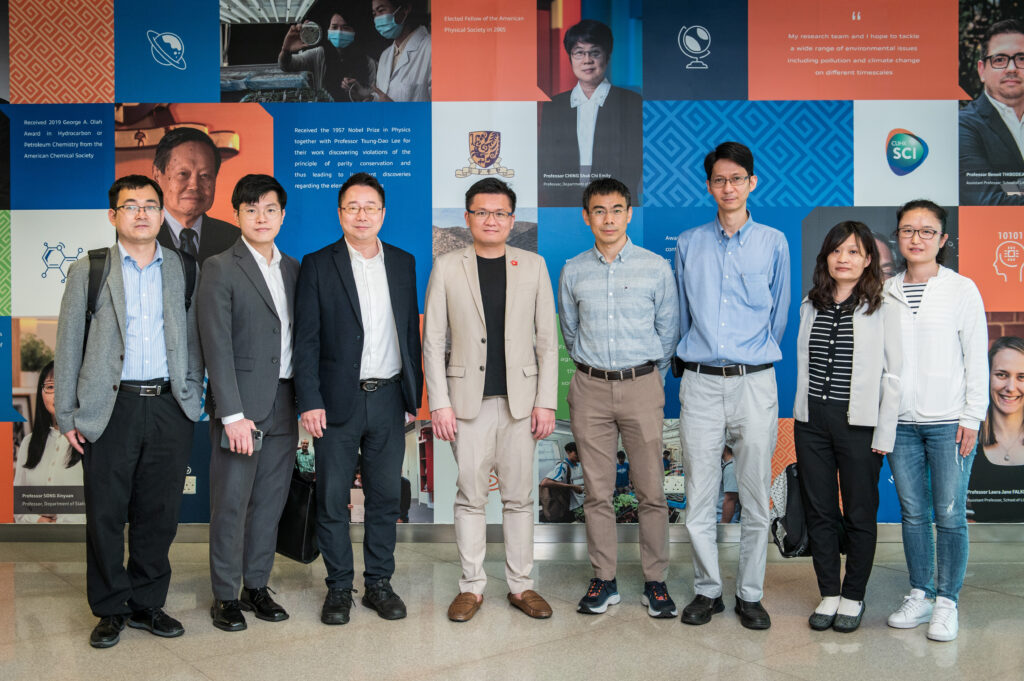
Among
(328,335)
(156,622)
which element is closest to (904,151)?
(328,335)

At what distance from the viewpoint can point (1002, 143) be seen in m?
4.75

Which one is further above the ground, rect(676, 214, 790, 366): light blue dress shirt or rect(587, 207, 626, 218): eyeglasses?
rect(587, 207, 626, 218): eyeglasses

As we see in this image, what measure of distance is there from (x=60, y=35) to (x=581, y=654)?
4.40m

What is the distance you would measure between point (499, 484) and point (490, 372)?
51cm

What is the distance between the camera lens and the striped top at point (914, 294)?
3506mm

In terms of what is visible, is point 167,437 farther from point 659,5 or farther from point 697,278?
point 659,5

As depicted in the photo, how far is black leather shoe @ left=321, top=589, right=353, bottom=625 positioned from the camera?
3.56 metres

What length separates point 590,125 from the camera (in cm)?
474

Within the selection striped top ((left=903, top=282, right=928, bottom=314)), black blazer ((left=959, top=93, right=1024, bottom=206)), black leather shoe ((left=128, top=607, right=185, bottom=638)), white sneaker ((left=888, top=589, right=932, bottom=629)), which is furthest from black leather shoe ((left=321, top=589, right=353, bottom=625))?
black blazer ((left=959, top=93, right=1024, bottom=206))

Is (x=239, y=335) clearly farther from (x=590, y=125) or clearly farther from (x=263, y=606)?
(x=590, y=125)

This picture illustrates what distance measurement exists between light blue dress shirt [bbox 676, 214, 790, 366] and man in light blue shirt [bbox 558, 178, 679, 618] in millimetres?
145

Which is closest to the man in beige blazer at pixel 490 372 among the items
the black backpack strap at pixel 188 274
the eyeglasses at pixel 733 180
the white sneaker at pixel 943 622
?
the eyeglasses at pixel 733 180

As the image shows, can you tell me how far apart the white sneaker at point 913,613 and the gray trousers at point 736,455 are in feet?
1.91

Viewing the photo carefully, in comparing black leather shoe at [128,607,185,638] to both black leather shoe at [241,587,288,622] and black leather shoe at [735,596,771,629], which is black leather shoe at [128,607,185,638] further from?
black leather shoe at [735,596,771,629]
